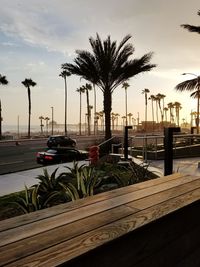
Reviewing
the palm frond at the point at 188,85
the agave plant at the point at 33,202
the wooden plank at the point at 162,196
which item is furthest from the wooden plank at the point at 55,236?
the palm frond at the point at 188,85

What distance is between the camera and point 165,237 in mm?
2473

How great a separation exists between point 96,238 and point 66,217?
0.50 meters

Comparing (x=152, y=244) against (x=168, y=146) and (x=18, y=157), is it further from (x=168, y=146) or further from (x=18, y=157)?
(x=18, y=157)

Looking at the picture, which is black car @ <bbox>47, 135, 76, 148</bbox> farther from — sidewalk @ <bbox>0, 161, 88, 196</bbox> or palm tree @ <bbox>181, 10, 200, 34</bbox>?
sidewalk @ <bbox>0, 161, 88, 196</bbox>

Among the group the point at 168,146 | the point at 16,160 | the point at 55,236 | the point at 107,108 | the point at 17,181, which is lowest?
the point at 16,160

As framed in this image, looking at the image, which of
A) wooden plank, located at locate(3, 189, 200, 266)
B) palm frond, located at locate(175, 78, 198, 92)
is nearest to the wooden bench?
wooden plank, located at locate(3, 189, 200, 266)

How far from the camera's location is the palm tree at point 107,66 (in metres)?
21.5

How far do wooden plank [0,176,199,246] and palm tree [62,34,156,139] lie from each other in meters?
18.3

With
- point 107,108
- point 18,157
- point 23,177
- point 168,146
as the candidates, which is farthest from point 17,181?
point 18,157

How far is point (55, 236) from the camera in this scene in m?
2.01

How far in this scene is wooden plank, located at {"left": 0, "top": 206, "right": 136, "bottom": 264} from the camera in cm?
179

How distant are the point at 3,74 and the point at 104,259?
47.2 metres

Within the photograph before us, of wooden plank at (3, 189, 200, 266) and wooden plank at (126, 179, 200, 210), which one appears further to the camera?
wooden plank at (126, 179, 200, 210)

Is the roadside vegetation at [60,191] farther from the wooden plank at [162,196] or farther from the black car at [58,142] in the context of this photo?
the black car at [58,142]
